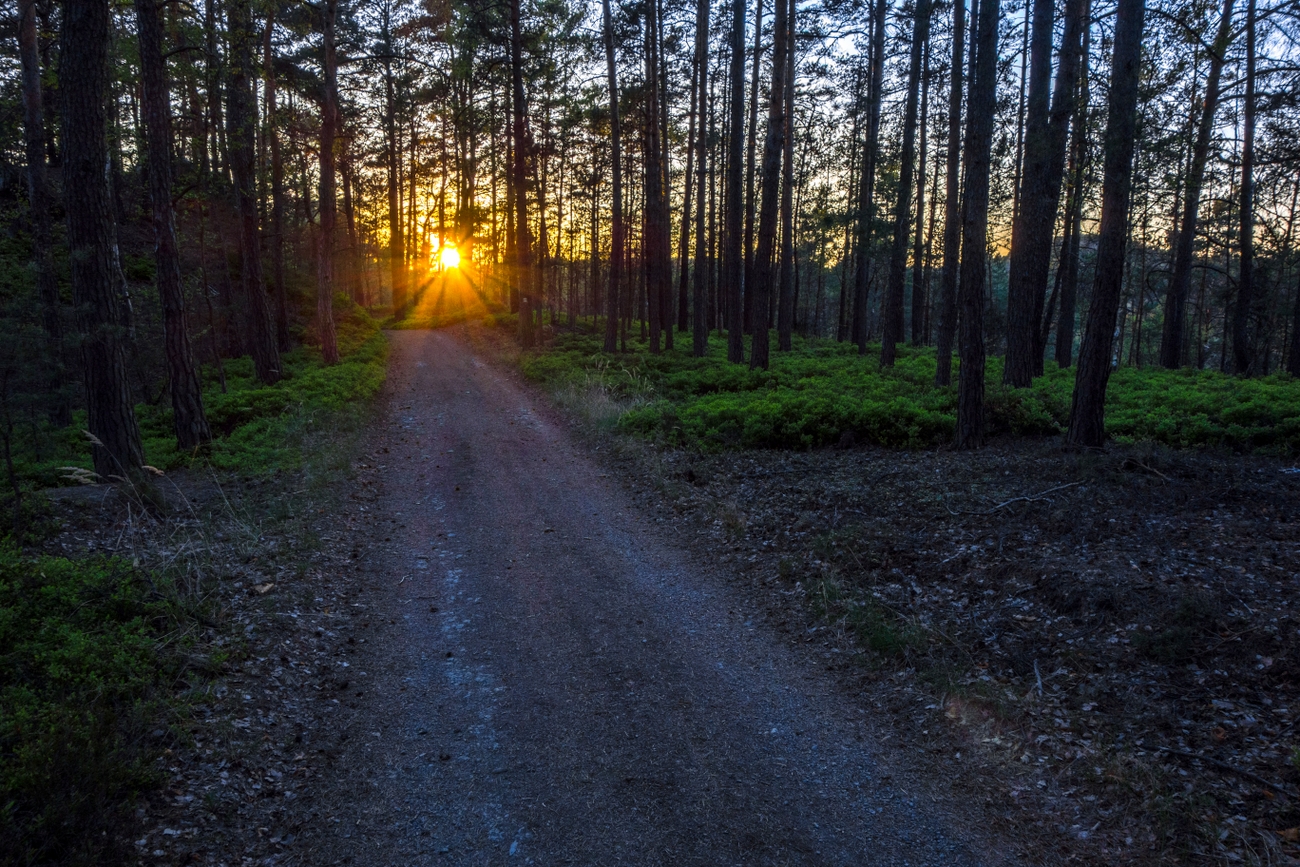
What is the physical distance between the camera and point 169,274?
11.9 metres

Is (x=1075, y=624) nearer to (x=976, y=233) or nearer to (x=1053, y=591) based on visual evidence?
(x=1053, y=591)

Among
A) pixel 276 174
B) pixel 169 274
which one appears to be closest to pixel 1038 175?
pixel 169 274

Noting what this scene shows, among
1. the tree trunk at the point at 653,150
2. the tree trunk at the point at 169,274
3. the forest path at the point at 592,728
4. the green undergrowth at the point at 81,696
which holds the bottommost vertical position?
the forest path at the point at 592,728

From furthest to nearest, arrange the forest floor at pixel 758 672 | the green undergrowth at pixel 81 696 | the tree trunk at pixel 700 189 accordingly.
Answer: the tree trunk at pixel 700 189 < the forest floor at pixel 758 672 < the green undergrowth at pixel 81 696

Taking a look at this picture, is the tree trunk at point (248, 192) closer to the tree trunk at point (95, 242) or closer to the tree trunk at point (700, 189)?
the tree trunk at point (95, 242)

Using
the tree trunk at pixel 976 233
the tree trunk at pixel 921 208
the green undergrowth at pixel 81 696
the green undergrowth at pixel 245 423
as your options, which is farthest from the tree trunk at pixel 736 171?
the green undergrowth at pixel 81 696

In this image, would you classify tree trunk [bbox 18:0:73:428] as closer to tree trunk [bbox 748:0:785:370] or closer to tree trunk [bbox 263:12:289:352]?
tree trunk [bbox 263:12:289:352]

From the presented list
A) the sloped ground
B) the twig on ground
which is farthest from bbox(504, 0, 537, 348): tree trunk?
the twig on ground

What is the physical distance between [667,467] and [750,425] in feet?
7.11

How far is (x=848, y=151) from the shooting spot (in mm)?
28906

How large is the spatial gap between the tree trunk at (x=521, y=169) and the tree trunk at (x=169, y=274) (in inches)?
483

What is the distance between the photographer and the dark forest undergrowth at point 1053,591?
3.95m

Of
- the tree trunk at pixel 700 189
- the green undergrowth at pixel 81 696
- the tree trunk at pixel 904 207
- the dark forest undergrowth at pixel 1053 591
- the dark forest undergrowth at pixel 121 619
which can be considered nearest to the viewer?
the green undergrowth at pixel 81 696

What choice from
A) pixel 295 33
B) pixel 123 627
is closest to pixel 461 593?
pixel 123 627
